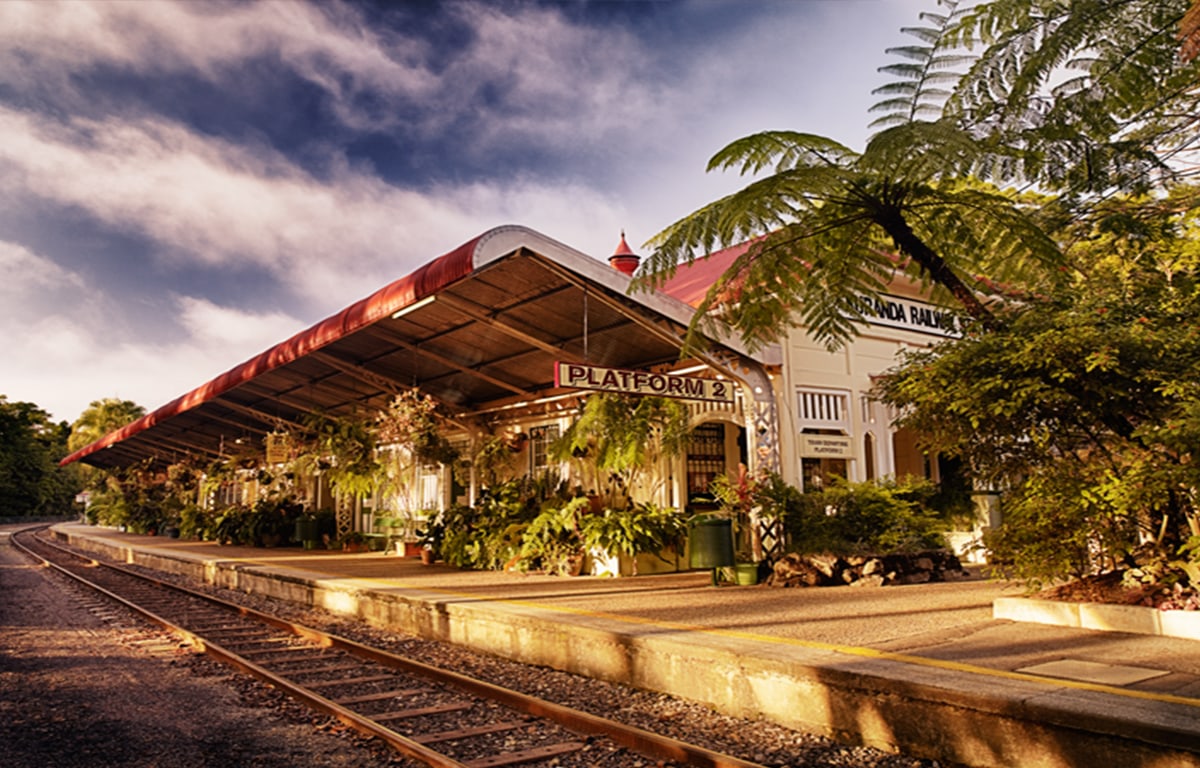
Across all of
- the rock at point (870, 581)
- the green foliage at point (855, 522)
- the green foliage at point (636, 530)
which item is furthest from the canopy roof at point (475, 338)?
the rock at point (870, 581)

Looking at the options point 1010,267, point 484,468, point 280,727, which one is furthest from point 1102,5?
point 484,468

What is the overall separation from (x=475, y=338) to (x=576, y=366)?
4371mm

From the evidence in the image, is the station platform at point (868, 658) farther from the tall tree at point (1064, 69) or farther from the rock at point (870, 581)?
the tall tree at point (1064, 69)

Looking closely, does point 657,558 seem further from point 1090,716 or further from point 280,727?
point 1090,716

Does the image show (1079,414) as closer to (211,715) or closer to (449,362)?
(211,715)

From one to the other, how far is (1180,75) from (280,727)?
929 cm

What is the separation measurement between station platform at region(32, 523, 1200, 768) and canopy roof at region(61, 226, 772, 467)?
368cm

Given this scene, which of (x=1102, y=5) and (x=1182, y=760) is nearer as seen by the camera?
(x=1182, y=760)

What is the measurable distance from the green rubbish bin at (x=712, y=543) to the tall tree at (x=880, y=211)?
163 inches

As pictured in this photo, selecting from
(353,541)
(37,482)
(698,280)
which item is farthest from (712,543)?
(37,482)

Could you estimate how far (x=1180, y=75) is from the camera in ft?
24.7

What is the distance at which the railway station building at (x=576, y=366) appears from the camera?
1108 cm

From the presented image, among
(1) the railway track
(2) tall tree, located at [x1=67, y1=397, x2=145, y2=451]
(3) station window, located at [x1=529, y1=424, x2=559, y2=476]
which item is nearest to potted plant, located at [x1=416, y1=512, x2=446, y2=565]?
(3) station window, located at [x1=529, y1=424, x2=559, y2=476]

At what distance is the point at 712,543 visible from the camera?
37.0 feet
